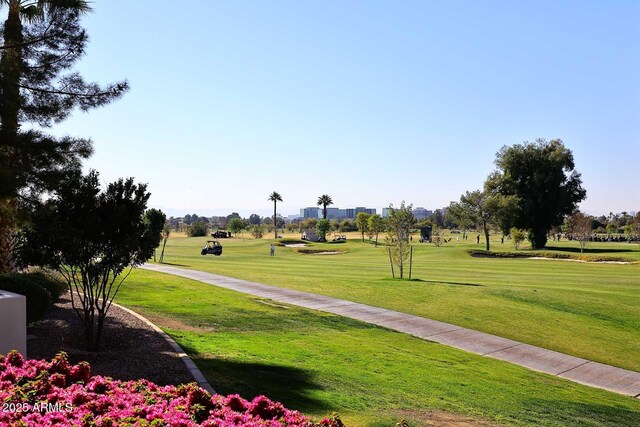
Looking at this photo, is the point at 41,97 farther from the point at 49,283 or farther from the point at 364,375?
the point at 364,375

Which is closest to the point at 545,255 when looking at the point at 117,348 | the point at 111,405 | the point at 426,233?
the point at 426,233

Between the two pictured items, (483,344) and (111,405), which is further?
(483,344)

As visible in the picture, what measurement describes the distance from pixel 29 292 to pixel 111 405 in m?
7.50

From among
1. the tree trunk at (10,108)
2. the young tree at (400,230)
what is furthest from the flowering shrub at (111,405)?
the young tree at (400,230)

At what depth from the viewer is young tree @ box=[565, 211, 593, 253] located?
7303 centimetres

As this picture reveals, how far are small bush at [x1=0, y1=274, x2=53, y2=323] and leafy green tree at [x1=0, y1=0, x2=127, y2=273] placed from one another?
7.32ft

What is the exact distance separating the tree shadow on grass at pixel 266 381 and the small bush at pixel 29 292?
3.96 metres

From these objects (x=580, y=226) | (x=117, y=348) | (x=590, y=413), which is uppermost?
(x=580, y=226)

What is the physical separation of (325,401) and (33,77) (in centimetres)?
1179

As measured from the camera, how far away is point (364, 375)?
34.9 ft

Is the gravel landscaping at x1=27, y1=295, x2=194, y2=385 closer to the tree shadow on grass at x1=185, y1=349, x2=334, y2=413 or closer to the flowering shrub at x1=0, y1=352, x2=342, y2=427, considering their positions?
the tree shadow on grass at x1=185, y1=349, x2=334, y2=413

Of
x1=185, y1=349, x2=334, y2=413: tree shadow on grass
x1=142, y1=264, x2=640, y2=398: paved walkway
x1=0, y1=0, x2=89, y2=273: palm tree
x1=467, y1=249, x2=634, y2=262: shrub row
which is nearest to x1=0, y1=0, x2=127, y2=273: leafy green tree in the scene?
x1=0, y1=0, x2=89, y2=273: palm tree

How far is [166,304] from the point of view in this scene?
717 inches

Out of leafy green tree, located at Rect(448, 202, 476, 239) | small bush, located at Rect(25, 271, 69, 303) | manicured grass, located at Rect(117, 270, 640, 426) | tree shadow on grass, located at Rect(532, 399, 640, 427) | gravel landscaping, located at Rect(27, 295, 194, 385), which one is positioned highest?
leafy green tree, located at Rect(448, 202, 476, 239)
